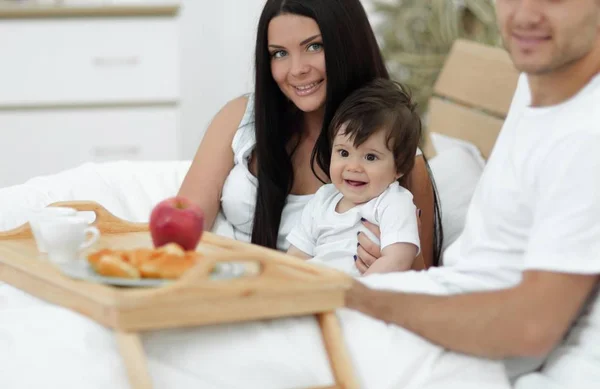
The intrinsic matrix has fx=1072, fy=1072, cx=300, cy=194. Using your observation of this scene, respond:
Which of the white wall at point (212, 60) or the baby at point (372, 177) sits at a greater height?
the baby at point (372, 177)

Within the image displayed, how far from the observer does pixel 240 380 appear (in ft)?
4.50

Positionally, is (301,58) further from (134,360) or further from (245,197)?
(134,360)

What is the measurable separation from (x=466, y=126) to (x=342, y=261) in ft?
3.52

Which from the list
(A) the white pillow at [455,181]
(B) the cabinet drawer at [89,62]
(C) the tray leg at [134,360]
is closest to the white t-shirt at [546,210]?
(C) the tray leg at [134,360]

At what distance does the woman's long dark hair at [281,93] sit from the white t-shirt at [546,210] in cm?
62

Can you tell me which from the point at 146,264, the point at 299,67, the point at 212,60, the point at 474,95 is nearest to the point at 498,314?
the point at 146,264

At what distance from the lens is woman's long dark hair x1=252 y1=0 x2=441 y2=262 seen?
2.16 m

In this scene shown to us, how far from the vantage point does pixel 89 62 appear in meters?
3.70

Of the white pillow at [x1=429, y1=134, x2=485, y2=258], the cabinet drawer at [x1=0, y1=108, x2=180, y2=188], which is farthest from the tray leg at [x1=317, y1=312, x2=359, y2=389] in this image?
the cabinet drawer at [x1=0, y1=108, x2=180, y2=188]

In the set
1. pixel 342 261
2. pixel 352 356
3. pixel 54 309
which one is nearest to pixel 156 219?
pixel 54 309

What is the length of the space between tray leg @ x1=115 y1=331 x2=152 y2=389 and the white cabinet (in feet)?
8.24

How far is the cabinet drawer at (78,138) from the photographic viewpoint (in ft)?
12.1

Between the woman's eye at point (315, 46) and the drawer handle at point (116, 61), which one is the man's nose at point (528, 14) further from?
the drawer handle at point (116, 61)

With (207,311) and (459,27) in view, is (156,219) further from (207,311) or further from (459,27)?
(459,27)
